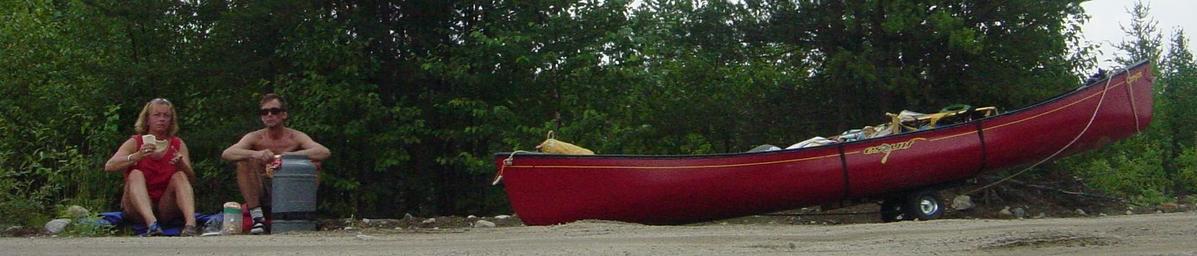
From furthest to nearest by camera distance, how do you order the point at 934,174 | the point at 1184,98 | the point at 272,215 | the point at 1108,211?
the point at 1184,98 → the point at 1108,211 → the point at 934,174 → the point at 272,215

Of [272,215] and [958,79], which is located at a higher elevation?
[958,79]

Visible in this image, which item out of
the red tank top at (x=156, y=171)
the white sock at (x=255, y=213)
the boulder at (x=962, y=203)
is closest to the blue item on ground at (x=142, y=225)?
the red tank top at (x=156, y=171)

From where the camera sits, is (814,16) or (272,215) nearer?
(272,215)

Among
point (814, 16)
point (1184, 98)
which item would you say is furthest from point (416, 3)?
point (1184, 98)

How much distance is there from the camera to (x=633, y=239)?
23.2ft

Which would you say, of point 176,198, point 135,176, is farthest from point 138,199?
point 176,198

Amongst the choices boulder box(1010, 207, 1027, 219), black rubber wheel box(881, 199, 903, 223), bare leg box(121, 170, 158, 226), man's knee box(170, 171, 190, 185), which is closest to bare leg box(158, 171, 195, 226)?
man's knee box(170, 171, 190, 185)

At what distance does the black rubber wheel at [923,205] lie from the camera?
10.4 m

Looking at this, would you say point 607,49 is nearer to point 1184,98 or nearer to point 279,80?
point 279,80

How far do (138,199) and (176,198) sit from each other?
0.96ft

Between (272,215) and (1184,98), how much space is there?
31506 mm

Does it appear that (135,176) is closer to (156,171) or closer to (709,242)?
(156,171)

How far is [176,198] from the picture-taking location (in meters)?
8.73

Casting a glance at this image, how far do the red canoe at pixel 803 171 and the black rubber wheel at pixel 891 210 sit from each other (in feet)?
0.05
